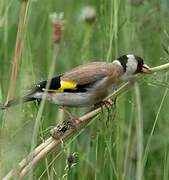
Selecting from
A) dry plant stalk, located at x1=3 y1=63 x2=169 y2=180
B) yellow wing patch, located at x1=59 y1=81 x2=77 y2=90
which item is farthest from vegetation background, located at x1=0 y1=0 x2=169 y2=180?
yellow wing patch, located at x1=59 y1=81 x2=77 y2=90

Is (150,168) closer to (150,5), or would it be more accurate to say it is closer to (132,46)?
(132,46)

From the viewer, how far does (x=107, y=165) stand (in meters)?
3.42

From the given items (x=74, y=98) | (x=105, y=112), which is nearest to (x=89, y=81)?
(x=74, y=98)

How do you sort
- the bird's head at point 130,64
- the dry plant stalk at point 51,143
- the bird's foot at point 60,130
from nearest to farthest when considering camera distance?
the dry plant stalk at point 51,143 < the bird's foot at point 60,130 < the bird's head at point 130,64

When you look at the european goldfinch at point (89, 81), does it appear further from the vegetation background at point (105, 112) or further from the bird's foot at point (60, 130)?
the bird's foot at point (60, 130)

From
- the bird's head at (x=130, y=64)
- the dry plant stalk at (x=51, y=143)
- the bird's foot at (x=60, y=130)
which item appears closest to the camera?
the dry plant stalk at (x=51, y=143)

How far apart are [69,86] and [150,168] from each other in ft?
2.40

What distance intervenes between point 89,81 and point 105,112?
38cm

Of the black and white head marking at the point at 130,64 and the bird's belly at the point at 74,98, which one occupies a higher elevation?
the black and white head marking at the point at 130,64

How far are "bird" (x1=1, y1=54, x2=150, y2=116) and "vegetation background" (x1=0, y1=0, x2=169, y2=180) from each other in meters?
0.07

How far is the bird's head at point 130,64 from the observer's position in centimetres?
321

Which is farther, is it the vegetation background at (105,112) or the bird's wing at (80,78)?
the bird's wing at (80,78)

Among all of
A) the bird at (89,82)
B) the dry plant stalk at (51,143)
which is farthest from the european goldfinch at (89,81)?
the dry plant stalk at (51,143)

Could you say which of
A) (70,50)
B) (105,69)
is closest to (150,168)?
(105,69)
